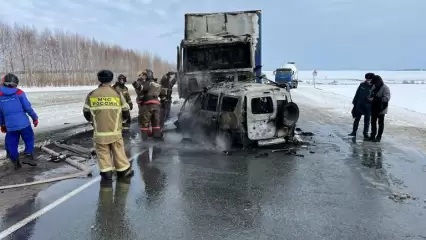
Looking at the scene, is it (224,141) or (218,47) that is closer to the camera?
(224,141)

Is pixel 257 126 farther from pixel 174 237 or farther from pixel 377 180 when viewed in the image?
pixel 174 237

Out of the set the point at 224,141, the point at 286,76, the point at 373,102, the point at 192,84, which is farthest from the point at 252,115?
the point at 286,76

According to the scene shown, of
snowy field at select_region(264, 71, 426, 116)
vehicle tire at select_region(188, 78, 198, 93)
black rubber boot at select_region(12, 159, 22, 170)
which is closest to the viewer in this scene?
black rubber boot at select_region(12, 159, 22, 170)

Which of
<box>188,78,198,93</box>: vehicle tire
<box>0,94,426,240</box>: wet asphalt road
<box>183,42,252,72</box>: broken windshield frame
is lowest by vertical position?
<box>0,94,426,240</box>: wet asphalt road

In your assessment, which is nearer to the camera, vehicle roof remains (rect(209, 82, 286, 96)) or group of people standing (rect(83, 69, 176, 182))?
group of people standing (rect(83, 69, 176, 182))

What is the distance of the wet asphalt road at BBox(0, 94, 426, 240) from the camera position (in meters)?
4.04

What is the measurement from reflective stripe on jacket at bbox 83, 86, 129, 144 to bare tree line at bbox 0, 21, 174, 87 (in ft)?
155

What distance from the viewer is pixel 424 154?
8.19 meters

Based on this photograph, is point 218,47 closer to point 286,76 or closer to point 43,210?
point 43,210

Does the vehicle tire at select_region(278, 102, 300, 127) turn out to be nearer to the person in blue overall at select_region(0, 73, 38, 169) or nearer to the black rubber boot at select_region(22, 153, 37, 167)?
the person in blue overall at select_region(0, 73, 38, 169)

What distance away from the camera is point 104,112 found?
18.8 feet

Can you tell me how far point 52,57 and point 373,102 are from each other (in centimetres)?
5546

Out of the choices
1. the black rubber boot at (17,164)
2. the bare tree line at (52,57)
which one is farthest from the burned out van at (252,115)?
the bare tree line at (52,57)

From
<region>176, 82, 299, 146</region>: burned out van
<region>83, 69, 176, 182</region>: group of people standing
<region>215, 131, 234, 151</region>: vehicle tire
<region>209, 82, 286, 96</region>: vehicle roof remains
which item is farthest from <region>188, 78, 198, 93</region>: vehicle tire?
<region>83, 69, 176, 182</region>: group of people standing
